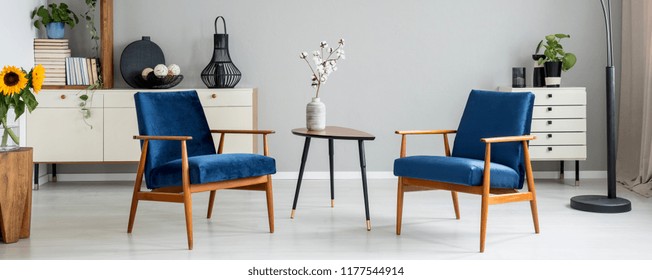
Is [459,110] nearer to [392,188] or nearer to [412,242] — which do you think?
[392,188]

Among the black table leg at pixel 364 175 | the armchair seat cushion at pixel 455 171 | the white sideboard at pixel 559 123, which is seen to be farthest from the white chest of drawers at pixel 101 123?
the white sideboard at pixel 559 123

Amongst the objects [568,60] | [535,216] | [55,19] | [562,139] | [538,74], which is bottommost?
[535,216]

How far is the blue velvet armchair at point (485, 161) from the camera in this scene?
3748 millimetres

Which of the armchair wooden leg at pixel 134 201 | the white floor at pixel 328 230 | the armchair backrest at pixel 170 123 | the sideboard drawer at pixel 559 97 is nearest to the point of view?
the white floor at pixel 328 230

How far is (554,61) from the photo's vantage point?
5.78 m

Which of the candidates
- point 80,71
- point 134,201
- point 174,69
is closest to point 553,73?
point 174,69

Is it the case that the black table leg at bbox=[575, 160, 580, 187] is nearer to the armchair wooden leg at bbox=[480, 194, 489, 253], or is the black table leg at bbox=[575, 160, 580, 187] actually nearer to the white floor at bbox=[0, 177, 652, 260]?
the white floor at bbox=[0, 177, 652, 260]

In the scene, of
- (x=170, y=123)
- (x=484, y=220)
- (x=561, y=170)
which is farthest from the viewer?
(x=561, y=170)

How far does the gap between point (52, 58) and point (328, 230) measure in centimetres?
A: 295

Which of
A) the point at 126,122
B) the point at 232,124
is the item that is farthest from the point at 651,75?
the point at 126,122

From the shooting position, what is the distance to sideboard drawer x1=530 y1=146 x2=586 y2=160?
5.79 meters

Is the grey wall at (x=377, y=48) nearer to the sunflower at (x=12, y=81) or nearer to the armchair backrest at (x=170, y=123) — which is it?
the armchair backrest at (x=170, y=123)

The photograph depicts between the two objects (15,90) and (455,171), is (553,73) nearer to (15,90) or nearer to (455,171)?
(455,171)

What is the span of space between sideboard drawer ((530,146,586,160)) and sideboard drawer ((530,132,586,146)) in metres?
0.03
